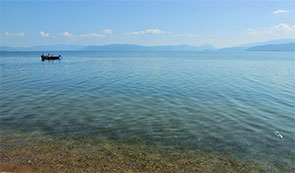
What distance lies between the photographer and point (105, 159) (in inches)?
385

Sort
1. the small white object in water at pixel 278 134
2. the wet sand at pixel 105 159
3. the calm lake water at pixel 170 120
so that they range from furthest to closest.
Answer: the small white object in water at pixel 278 134 → the calm lake water at pixel 170 120 → the wet sand at pixel 105 159

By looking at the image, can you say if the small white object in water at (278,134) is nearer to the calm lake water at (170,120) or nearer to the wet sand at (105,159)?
the calm lake water at (170,120)

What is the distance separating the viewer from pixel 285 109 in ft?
60.0

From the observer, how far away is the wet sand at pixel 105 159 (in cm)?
903

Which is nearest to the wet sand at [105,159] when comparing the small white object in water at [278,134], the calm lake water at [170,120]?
the calm lake water at [170,120]

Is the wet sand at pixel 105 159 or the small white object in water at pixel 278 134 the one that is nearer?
the wet sand at pixel 105 159

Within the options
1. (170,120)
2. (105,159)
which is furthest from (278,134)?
(105,159)

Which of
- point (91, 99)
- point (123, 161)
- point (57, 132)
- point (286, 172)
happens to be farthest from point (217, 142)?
point (91, 99)

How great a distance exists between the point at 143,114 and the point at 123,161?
711 centimetres

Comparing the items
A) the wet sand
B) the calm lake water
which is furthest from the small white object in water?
the wet sand

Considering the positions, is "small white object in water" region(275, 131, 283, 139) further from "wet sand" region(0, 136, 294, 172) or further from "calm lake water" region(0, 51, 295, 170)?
→ "wet sand" region(0, 136, 294, 172)

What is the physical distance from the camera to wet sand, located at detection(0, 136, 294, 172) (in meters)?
9.03

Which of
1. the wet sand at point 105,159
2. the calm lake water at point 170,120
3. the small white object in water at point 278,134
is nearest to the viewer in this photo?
the wet sand at point 105,159

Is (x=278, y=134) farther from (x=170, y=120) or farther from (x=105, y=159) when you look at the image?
(x=105, y=159)
